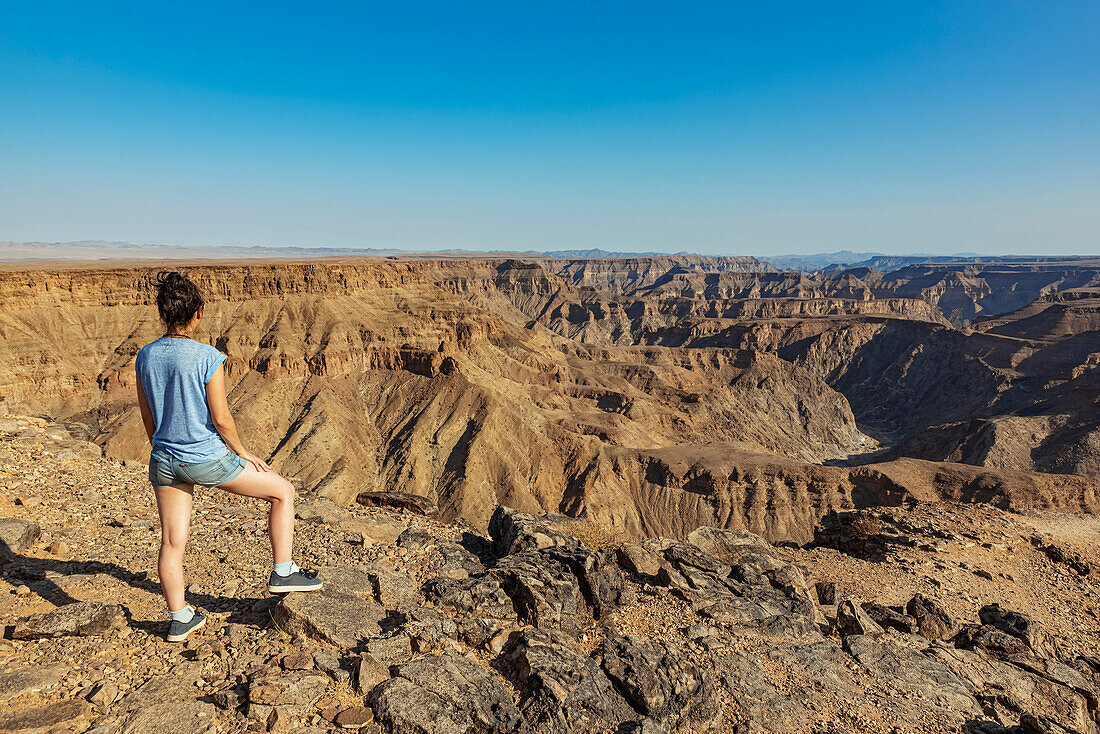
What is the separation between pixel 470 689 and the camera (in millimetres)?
5840

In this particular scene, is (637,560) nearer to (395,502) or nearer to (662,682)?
(662,682)

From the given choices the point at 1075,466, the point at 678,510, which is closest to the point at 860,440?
the point at 1075,466

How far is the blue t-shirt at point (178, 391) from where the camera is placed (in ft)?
16.3

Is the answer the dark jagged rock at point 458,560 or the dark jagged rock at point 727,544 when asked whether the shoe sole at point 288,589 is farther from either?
the dark jagged rock at point 727,544

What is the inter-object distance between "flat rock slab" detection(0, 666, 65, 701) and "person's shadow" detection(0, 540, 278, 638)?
913mm

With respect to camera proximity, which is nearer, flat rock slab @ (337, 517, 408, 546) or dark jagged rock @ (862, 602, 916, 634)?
flat rock slab @ (337, 517, 408, 546)

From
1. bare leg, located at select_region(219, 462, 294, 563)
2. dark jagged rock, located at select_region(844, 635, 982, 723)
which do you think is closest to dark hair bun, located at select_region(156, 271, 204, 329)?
bare leg, located at select_region(219, 462, 294, 563)

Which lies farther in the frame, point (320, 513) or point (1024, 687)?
point (320, 513)

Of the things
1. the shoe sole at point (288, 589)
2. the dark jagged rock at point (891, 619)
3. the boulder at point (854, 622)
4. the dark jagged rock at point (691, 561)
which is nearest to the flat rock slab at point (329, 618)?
the shoe sole at point (288, 589)

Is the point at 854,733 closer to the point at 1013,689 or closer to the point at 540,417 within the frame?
the point at 1013,689

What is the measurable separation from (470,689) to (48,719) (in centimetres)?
365

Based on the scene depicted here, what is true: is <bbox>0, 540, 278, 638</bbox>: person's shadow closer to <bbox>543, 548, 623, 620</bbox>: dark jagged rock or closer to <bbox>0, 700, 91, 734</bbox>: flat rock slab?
<bbox>0, 700, 91, 734</bbox>: flat rock slab

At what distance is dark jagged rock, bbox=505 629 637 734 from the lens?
5852mm

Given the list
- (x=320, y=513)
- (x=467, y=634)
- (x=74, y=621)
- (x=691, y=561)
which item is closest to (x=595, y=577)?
(x=467, y=634)
